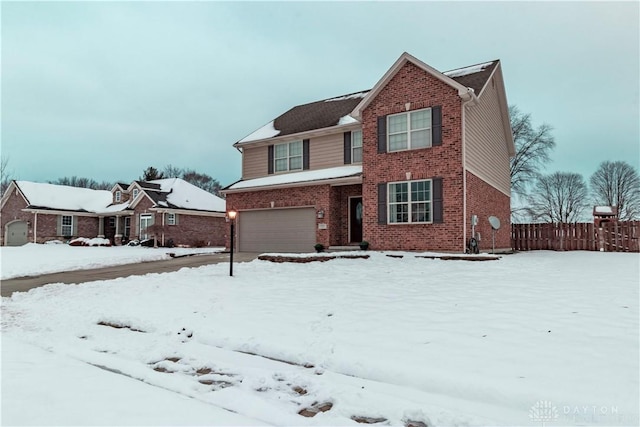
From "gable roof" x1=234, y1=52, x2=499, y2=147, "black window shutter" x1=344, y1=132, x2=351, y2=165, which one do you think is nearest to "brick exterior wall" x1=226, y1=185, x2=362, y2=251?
"black window shutter" x1=344, y1=132, x2=351, y2=165

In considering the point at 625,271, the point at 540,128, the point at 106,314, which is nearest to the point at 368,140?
the point at 625,271

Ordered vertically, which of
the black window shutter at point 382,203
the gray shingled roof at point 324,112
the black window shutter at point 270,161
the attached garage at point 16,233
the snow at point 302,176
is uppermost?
the gray shingled roof at point 324,112

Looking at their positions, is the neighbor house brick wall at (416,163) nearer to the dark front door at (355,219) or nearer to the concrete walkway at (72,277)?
the dark front door at (355,219)

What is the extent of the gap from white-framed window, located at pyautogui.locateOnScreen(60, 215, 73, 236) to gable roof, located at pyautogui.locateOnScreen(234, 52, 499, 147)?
2060 cm

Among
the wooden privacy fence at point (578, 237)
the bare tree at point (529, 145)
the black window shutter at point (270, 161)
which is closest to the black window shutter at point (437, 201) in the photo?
the black window shutter at point (270, 161)

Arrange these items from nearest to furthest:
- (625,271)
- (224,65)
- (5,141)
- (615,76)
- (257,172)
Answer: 1. (625,271)
2. (257,172)
3. (615,76)
4. (5,141)
5. (224,65)

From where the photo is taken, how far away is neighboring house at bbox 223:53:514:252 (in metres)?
13.0

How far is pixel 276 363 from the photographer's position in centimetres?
472

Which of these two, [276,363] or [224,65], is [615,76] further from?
[224,65]

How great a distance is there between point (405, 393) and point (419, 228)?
9.96 meters

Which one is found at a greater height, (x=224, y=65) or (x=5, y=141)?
(x=224, y=65)

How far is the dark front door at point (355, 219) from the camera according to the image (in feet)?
53.1

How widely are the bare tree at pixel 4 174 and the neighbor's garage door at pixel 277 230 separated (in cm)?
2372

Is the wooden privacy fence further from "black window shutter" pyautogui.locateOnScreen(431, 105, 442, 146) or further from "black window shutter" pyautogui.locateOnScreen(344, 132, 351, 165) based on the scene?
"black window shutter" pyautogui.locateOnScreen(344, 132, 351, 165)
